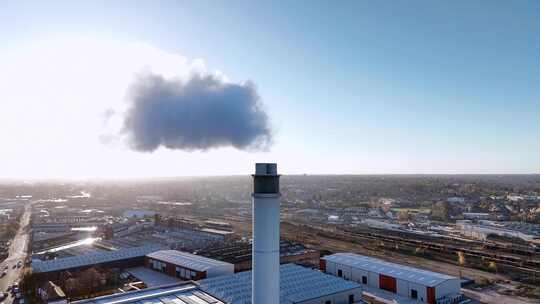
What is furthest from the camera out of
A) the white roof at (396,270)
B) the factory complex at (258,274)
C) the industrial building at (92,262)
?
the industrial building at (92,262)

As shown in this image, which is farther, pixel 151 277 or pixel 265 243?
pixel 151 277

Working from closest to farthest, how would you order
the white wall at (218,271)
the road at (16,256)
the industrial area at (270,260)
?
the industrial area at (270,260) → the white wall at (218,271) → the road at (16,256)

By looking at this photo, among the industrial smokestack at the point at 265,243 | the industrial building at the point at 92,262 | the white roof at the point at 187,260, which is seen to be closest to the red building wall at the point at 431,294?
the white roof at the point at 187,260

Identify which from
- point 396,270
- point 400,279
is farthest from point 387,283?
point 396,270

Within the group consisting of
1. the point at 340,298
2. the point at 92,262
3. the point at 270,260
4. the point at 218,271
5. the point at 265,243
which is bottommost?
the point at 340,298

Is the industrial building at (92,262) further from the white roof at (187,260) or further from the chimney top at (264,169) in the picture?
the chimney top at (264,169)

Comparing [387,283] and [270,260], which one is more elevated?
[270,260]

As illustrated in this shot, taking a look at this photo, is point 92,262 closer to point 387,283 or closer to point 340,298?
point 340,298
